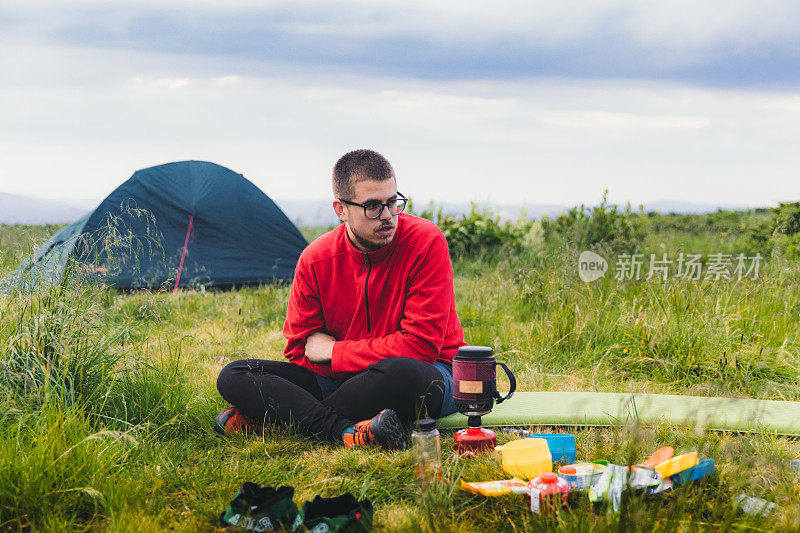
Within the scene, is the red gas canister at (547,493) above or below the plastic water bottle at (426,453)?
below

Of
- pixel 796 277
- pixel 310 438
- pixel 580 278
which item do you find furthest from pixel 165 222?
pixel 796 277

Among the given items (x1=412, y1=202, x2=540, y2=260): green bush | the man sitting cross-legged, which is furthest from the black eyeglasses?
(x1=412, y1=202, x2=540, y2=260): green bush

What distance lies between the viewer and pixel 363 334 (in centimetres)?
328

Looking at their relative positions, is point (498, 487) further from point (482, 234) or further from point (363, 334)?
point (482, 234)

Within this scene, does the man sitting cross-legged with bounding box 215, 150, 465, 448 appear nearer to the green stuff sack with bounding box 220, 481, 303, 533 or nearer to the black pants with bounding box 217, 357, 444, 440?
the black pants with bounding box 217, 357, 444, 440

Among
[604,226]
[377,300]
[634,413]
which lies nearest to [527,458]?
[634,413]

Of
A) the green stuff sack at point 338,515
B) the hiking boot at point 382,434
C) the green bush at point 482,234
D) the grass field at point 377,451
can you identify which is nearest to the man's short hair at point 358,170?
the hiking boot at point 382,434

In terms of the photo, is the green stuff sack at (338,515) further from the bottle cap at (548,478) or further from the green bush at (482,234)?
the green bush at (482,234)

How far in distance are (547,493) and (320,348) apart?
4.51ft

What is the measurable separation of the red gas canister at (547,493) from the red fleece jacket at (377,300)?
0.97 meters

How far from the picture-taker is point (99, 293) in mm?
3143

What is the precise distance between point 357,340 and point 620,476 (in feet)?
4.69

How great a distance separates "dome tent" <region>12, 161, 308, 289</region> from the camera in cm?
719

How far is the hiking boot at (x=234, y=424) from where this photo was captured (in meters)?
3.11
